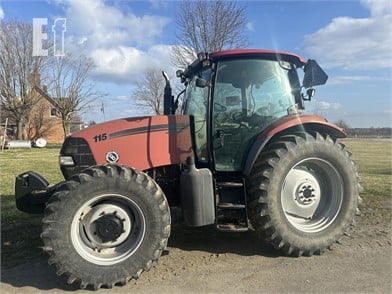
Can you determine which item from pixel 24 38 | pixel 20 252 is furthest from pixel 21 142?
pixel 20 252

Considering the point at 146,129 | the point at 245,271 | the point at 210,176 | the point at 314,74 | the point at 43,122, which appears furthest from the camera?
the point at 43,122

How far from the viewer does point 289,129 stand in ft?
16.8

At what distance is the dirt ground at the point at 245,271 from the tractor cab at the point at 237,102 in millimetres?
1057

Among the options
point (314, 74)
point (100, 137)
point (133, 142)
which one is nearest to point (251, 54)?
point (314, 74)

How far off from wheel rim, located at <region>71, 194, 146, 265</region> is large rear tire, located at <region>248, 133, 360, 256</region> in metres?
1.40

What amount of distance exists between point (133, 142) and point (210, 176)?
0.99m

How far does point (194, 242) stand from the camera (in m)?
5.43

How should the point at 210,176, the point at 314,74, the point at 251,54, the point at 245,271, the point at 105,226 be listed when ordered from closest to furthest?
the point at 105,226, the point at 245,271, the point at 210,176, the point at 251,54, the point at 314,74

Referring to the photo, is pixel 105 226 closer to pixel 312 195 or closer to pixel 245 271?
pixel 245 271

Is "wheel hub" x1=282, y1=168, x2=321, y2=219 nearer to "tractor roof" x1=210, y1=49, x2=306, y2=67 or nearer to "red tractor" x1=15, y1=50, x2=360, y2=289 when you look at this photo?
"red tractor" x1=15, y1=50, x2=360, y2=289

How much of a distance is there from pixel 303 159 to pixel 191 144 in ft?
4.50

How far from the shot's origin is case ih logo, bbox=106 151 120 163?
15.9 ft

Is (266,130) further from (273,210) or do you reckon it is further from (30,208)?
(30,208)

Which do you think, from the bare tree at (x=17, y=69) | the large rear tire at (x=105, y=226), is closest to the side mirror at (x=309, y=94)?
the large rear tire at (x=105, y=226)
